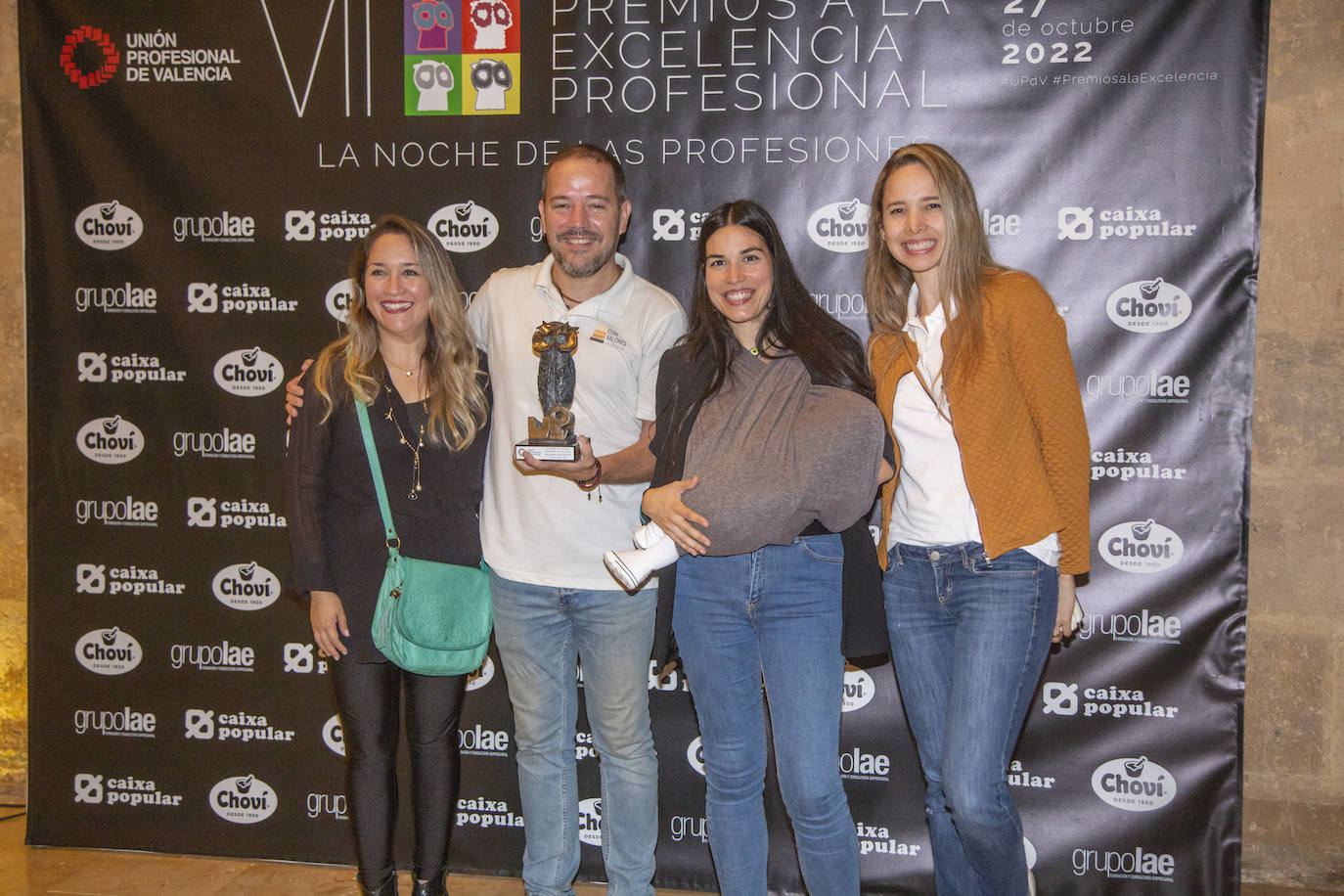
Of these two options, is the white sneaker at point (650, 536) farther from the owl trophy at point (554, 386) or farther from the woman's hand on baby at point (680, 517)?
the owl trophy at point (554, 386)

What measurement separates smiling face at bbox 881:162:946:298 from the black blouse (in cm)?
123

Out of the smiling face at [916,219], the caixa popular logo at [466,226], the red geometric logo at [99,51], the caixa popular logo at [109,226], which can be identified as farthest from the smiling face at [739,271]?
the red geometric logo at [99,51]

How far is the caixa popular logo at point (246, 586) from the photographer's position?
343 centimetres

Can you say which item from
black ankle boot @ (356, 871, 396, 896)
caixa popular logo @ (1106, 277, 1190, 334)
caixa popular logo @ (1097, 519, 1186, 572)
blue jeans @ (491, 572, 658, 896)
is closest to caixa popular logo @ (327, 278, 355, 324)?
blue jeans @ (491, 572, 658, 896)

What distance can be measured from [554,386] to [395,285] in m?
0.52

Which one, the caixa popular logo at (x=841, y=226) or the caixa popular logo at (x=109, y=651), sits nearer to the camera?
the caixa popular logo at (x=841, y=226)

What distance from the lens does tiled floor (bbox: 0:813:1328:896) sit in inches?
126

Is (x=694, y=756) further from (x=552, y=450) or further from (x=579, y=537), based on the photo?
(x=552, y=450)

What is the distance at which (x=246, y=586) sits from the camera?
3438 millimetres

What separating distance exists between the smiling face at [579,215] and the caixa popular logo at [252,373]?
4.43 feet

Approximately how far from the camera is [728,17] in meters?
3.19

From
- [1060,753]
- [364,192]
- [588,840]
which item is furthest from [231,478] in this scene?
[1060,753]

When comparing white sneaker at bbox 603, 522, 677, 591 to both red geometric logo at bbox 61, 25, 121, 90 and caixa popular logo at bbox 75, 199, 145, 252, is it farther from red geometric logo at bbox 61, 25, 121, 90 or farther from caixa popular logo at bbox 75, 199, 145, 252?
red geometric logo at bbox 61, 25, 121, 90

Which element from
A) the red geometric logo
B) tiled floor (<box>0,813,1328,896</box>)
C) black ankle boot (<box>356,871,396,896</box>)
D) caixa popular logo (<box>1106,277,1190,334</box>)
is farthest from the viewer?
the red geometric logo
